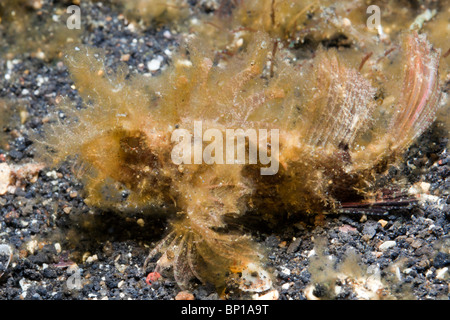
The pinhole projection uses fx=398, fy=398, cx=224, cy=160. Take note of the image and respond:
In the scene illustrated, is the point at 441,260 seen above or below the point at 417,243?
below

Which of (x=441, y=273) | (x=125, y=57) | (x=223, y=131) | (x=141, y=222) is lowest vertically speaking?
(x=441, y=273)

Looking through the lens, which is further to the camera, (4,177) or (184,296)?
(4,177)

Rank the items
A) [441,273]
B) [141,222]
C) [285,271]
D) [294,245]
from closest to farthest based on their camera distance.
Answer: [441,273] → [285,271] → [294,245] → [141,222]

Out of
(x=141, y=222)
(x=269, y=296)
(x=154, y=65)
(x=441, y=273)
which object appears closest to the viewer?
(x=441, y=273)

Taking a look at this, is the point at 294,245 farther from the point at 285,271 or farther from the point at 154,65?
the point at 154,65

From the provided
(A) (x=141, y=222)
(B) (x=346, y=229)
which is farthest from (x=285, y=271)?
(A) (x=141, y=222)

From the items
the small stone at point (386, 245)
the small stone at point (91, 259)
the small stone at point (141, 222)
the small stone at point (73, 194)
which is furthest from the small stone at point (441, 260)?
the small stone at point (73, 194)

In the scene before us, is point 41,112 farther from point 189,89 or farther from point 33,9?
point 189,89

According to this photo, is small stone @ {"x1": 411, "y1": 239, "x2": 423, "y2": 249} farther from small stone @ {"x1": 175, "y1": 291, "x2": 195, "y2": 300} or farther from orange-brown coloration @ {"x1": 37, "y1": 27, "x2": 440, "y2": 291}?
small stone @ {"x1": 175, "y1": 291, "x2": 195, "y2": 300}
